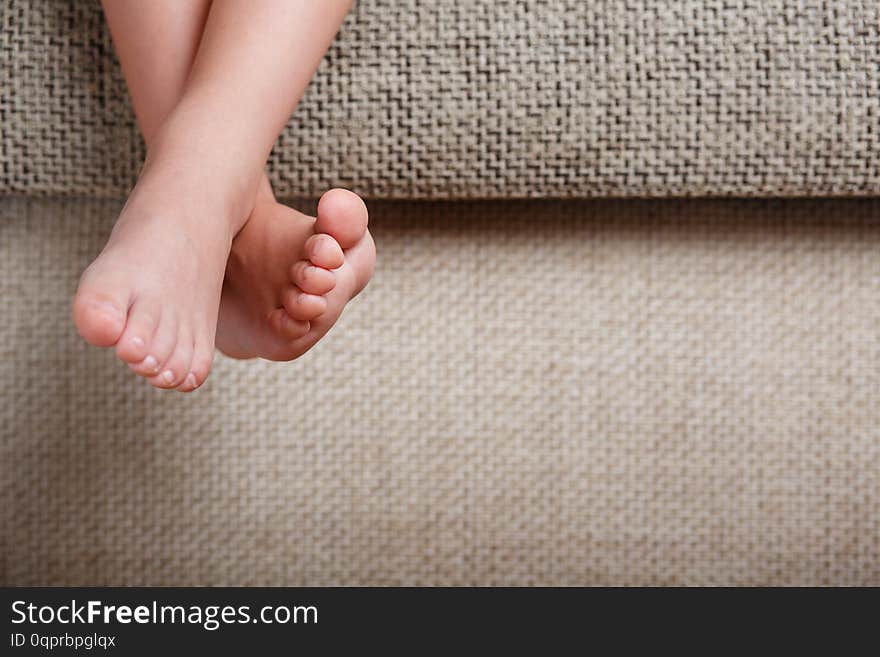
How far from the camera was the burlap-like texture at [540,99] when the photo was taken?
0.70 metres

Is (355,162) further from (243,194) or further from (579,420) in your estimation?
(579,420)

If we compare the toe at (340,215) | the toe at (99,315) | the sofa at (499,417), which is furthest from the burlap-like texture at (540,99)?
the toe at (99,315)

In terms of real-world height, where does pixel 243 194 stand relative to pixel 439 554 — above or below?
above

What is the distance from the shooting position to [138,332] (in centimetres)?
46

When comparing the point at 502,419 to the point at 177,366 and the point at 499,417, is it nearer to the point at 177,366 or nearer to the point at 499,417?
the point at 499,417

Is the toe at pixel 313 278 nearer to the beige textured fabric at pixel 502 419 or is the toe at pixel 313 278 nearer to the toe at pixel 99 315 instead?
the toe at pixel 99 315

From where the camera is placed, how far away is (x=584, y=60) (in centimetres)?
70

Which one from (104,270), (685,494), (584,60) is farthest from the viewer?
(685,494)

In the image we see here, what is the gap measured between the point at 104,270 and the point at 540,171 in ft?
1.29

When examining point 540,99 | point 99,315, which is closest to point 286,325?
point 99,315

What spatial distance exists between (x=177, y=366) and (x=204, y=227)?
9 cm

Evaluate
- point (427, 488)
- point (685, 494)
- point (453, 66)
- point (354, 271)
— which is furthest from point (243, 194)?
point (685, 494)

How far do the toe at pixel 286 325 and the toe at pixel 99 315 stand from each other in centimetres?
12

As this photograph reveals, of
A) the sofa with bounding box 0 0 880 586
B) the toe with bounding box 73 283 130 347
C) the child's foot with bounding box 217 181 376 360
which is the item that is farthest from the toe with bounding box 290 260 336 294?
the sofa with bounding box 0 0 880 586
